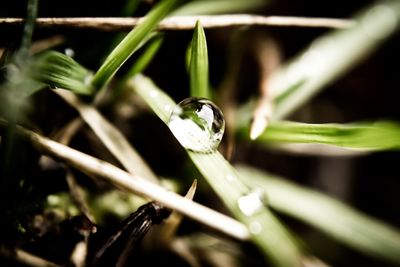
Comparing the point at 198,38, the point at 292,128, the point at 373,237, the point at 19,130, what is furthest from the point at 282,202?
the point at 19,130

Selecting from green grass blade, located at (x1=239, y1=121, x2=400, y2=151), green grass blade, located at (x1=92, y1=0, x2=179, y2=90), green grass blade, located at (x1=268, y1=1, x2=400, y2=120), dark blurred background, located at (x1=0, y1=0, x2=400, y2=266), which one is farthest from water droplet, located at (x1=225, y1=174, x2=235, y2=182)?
dark blurred background, located at (x1=0, y1=0, x2=400, y2=266)

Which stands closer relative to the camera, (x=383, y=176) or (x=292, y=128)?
(x=292, y=128)

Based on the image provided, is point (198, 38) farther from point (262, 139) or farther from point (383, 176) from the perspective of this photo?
point (383, 176)

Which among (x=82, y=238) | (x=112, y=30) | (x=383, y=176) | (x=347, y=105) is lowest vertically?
(x=82, y=238)

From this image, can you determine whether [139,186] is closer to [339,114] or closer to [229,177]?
[229,177]

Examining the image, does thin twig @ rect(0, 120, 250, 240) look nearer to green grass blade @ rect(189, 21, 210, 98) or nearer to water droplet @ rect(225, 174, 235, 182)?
water droplet @ rect(225, 174, 235, 182)

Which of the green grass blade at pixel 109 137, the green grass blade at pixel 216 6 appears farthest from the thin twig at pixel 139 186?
the green grass blade at pixel 216 6
